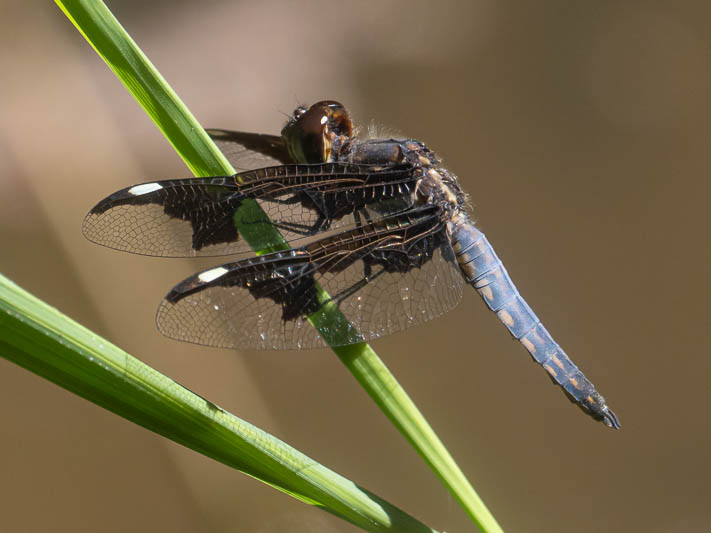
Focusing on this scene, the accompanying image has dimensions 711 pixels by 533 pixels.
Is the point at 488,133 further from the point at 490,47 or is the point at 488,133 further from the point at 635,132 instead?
the point at 635,132

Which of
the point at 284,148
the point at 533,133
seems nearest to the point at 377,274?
the point at 284,148

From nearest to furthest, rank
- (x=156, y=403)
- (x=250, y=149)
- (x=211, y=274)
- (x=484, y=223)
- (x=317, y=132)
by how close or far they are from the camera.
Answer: (x=156, y=403), (x=211, y=274), (x=317, y=132), (x=250, y=149), (x=484, y=223)

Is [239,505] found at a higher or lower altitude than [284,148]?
lower

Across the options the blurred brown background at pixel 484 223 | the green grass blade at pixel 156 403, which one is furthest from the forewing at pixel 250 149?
the blurred brown background at pixel 484 223

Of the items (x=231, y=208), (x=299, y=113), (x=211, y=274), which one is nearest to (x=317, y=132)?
(x=299, y=113)

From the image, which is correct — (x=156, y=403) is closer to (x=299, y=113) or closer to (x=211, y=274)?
(x=211, y=274)

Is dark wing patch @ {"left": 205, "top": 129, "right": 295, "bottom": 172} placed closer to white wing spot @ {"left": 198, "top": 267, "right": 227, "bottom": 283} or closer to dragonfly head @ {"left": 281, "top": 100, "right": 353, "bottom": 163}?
dragonfly head @ {"left": 281, "top": 100, "right": 353, "bottom": 163}

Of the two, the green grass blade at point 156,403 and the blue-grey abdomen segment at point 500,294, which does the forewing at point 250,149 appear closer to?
the blue-grey abdomen segment at point 500,294
